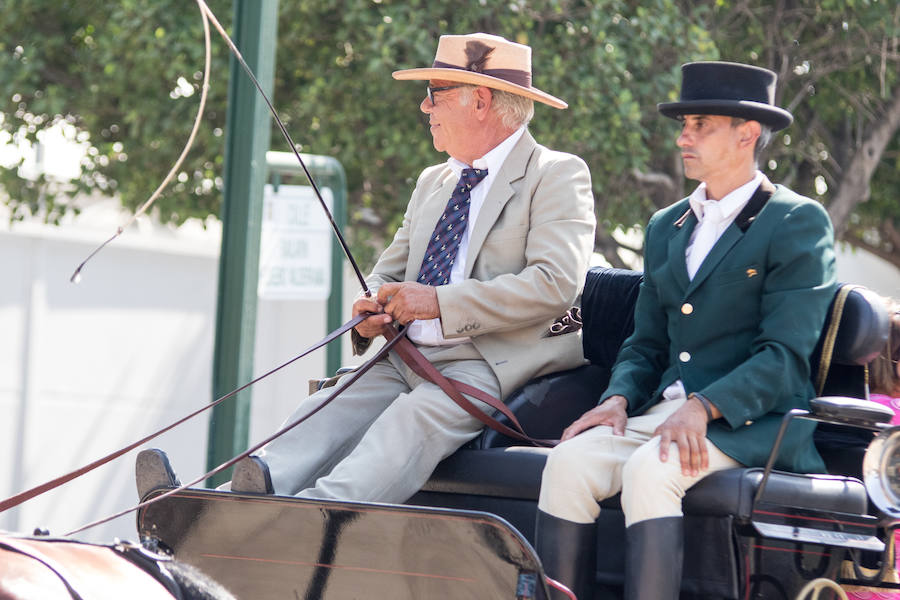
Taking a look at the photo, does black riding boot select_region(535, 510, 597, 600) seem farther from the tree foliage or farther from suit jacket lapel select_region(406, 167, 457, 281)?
the tree foliage

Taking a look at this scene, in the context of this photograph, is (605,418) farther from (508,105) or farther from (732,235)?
(508,105)

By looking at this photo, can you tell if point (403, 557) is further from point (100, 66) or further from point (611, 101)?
point (100, 66)

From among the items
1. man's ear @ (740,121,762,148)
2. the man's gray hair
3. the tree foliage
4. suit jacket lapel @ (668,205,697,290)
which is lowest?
suit jacket lapel @ (668,205,697,290)

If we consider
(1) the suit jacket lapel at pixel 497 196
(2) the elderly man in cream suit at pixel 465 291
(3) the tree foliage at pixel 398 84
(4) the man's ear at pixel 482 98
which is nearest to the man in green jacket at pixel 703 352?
(2) the elderly man in cream suit at pixel 465 291

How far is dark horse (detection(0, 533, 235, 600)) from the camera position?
6.43 ft

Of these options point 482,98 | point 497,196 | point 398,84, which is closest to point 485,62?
point 482,98

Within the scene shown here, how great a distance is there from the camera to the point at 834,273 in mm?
3217

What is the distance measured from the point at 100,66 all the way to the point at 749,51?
14.7 feet

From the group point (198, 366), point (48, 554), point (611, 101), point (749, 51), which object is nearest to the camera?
point (48, 554)

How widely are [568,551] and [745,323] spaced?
783 millimetres

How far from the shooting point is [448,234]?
3.65 metres

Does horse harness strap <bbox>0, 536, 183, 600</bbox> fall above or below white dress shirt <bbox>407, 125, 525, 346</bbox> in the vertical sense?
below

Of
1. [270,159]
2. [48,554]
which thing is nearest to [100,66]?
[270,159]

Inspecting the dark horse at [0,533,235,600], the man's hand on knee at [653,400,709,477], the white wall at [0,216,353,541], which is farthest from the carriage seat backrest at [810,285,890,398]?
the white wall at [0,216,353,541]
